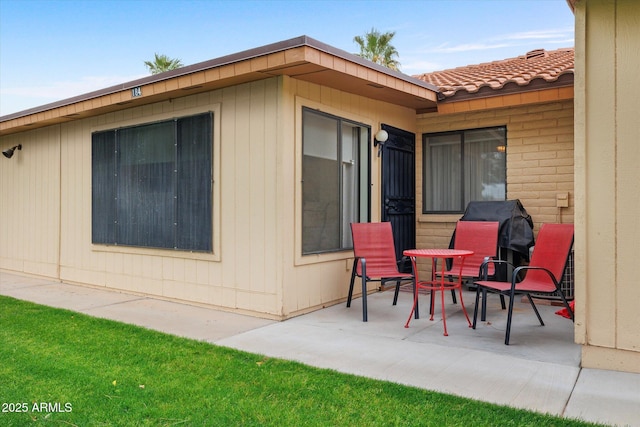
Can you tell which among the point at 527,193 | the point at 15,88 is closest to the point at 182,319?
the point at 527,193

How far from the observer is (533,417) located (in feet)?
8.72

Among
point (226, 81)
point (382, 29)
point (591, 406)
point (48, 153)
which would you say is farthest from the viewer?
point (382, 29)

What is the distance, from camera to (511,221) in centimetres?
637

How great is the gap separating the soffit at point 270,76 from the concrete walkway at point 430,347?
2.48 meters

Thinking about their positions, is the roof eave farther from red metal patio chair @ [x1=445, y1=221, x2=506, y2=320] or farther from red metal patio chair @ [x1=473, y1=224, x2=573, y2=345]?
red metal patio chair @ [x1=473, y1=224, x2=573, y2=345]

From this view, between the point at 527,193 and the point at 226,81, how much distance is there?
4.16 metres

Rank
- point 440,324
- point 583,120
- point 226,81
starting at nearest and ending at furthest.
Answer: point 583,120 < point 440,324 < point 226,81

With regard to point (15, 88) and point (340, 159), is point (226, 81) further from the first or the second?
point (15, 88)

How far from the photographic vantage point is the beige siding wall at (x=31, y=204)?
8.10 meters

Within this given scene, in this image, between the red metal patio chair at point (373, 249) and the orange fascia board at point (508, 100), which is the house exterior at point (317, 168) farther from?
the red metal patio chair at point (373, 249)

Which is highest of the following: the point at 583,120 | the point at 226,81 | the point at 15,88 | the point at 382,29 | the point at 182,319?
the point at 382,29

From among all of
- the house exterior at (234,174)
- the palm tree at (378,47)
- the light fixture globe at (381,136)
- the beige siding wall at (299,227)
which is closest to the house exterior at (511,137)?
the house exterior at (234,174)

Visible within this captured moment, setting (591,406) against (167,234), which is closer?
(591,406)

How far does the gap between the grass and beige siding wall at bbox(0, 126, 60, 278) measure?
446 centimetres
